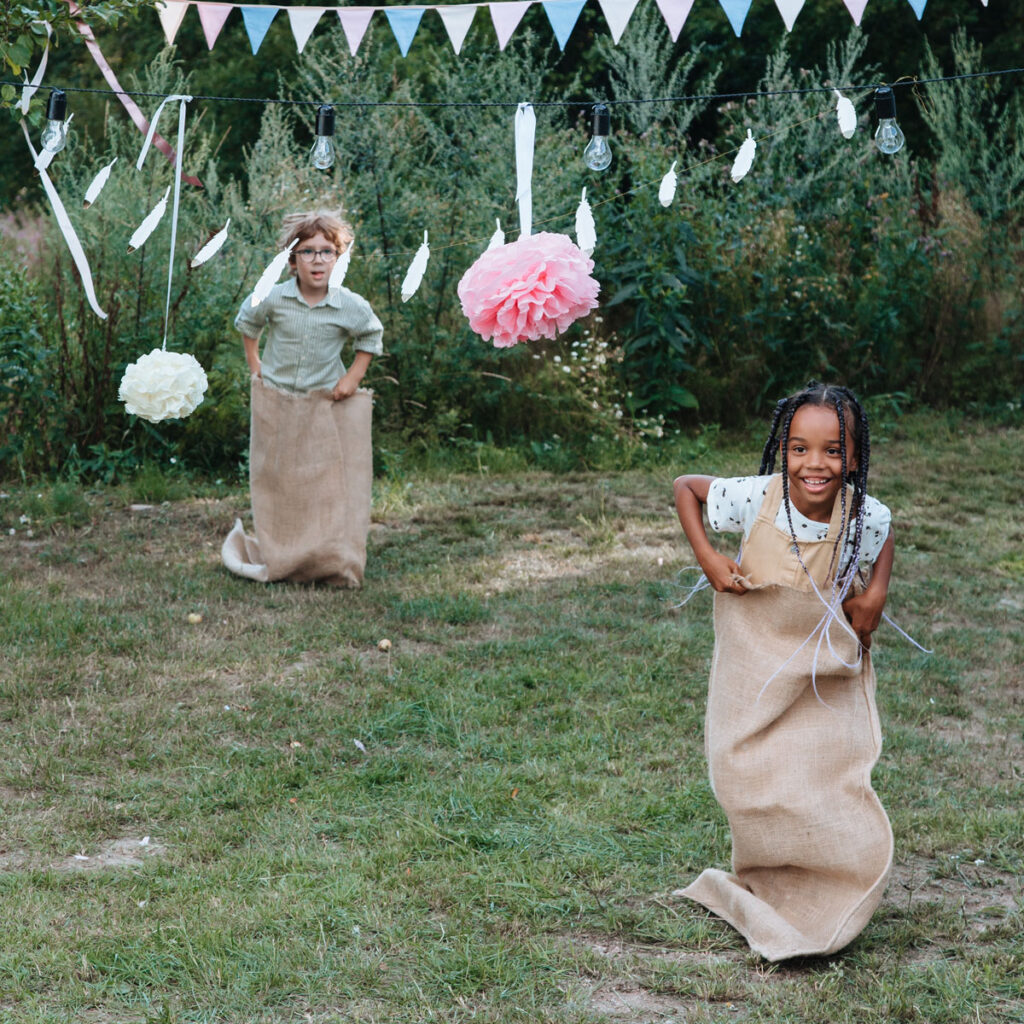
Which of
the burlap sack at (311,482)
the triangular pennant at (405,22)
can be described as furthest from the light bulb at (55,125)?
the burlap sack at (311,482)

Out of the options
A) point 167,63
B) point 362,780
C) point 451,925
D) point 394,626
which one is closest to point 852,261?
point 167,63

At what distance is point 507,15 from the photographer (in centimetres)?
498

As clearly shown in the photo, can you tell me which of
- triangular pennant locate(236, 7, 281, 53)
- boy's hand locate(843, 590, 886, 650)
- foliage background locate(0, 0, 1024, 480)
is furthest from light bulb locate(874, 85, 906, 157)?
foliage background locate(0, 0, 1024, 480)

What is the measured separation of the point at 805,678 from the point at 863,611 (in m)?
0.21

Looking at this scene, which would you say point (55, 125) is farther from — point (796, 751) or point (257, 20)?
point (796, 751)

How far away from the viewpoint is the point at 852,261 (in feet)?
34.3

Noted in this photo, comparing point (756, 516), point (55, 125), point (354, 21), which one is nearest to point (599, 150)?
point (354, 21)

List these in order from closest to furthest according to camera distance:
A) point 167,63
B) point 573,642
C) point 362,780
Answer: point 362,780 < point 573,642 < point 167,63

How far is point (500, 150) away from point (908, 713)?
5.82 m

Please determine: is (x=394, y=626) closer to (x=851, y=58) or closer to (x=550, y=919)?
(x=550, y=919)

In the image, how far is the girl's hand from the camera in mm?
3193

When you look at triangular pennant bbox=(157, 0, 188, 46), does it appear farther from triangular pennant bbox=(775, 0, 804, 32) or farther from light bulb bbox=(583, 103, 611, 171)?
triangular pennant bbox=(775, 0, 804, 32)

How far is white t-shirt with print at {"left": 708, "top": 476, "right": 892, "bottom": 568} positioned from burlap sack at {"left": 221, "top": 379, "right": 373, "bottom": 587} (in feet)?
10.5

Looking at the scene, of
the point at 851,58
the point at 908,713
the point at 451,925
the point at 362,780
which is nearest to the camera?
the point at 451,925
